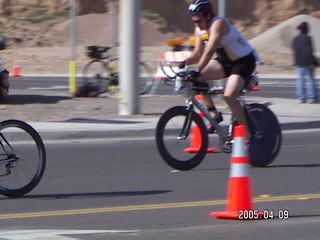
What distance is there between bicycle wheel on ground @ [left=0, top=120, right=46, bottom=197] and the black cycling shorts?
259 cm

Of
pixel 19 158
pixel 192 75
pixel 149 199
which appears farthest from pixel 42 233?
pixel 192 75

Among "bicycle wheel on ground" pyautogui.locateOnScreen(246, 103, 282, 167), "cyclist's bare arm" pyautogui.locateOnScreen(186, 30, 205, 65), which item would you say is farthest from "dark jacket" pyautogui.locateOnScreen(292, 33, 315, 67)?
"cyclist's bare arm" pyautogui.locateOnScreen(186, 30, 205, 65)

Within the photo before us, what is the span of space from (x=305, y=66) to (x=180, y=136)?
→ 9.32m

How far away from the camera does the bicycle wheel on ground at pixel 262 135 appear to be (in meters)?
10.1

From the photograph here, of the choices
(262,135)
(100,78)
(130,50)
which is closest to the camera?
(262,135)

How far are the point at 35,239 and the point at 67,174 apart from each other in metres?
3.41

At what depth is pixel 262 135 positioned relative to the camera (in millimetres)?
10227

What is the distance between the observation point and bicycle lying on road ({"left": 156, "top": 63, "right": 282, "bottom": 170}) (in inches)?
383

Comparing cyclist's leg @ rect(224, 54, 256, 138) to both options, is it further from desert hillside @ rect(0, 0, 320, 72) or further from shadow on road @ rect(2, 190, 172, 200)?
desert hillside @ rect(0, 0, 320, 72)

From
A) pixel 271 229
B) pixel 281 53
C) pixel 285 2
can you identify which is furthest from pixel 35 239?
pixel 285 2

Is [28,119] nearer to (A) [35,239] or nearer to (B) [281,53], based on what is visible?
(A) [35,239]

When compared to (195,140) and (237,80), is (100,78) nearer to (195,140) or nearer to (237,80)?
(195,140)

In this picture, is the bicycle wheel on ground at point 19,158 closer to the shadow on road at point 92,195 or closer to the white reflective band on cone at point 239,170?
the shadow on road at point 92,195

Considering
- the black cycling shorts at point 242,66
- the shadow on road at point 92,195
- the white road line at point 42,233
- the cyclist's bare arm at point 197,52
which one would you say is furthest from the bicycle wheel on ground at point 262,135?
the white road line at point 42,233
